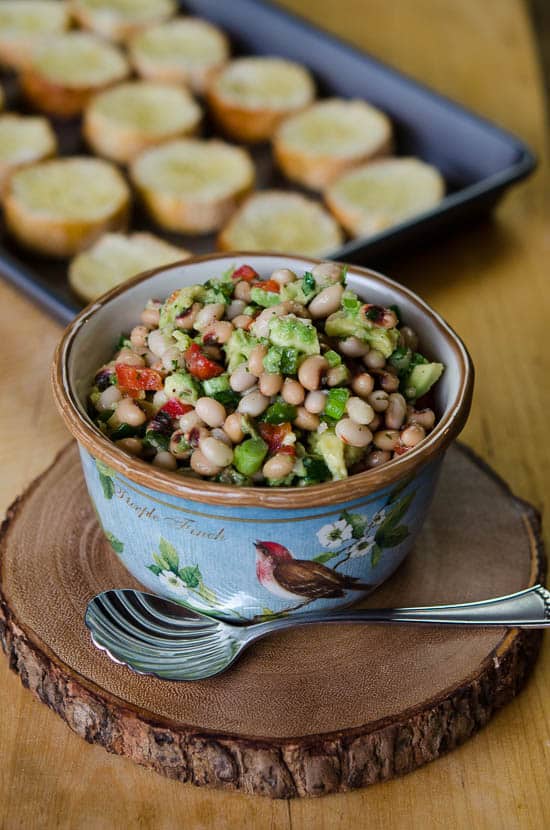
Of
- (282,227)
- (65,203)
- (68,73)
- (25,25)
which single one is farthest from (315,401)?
(25,25)

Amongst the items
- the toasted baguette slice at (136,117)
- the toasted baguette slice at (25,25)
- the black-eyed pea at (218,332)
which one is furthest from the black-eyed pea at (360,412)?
the toasted baguette slice at (25,25)

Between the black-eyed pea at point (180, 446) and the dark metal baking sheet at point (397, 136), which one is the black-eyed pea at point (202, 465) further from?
the dark metal baking sheet at point (397, 136)

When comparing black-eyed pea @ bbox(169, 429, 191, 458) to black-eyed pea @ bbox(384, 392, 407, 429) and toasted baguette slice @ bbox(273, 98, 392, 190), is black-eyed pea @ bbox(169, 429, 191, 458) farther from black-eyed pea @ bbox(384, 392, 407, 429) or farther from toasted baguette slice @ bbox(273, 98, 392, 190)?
toasted baguette slice @ bbox(273, 98, 392, 190)

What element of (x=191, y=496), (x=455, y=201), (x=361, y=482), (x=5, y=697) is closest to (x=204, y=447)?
(x=191, y=496)

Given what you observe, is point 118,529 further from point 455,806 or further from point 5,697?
point 455,806

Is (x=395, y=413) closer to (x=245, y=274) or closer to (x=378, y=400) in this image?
(x=378, y=400)
